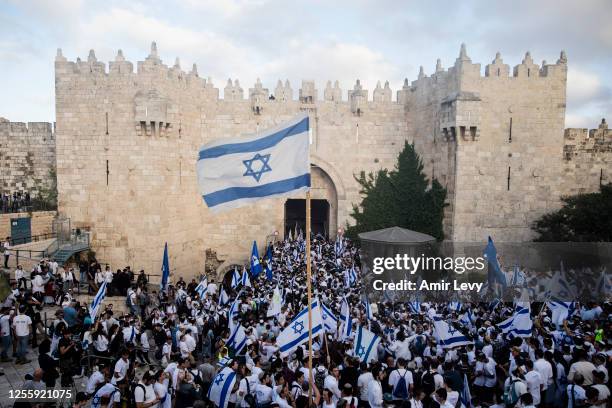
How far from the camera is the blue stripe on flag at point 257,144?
683 cm

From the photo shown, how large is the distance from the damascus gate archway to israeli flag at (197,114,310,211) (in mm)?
17463

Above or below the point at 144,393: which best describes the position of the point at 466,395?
below

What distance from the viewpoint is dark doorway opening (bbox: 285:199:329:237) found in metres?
28.3

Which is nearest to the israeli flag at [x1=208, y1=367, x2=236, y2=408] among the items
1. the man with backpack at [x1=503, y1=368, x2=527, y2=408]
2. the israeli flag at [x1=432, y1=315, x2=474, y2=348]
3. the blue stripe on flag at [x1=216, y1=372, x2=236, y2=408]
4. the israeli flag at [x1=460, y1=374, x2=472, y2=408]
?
the blue stripe on flag at [x1=216, y1=372, x2=236, y2=408]

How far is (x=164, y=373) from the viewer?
738 cm

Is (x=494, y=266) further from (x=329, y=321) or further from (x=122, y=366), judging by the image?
(x=122, y=366)

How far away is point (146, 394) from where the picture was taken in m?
6.93

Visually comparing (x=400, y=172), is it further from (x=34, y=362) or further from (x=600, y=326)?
(x=34, y=362)

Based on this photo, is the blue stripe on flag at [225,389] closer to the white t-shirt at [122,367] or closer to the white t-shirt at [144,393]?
the white t-shirt at [144,393]

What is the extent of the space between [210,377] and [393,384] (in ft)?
11.0

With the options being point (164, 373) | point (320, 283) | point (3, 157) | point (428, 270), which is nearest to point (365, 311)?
point (428, 270)

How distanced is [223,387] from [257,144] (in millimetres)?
3870

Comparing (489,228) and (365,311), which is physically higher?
(489,228)

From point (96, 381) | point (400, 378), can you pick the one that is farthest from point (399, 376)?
point (96, 381)
